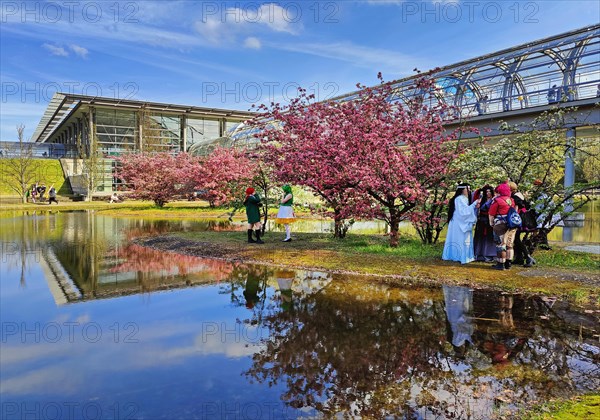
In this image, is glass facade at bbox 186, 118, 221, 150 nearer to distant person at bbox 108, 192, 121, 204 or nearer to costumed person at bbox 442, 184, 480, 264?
distant person at bbox 108, 192, 121, 204

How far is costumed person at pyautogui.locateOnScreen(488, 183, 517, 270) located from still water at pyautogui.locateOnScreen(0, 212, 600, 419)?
2.00 meters

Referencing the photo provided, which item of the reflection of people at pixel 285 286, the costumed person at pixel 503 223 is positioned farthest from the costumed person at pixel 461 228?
the reflection of people at pixel 285 286

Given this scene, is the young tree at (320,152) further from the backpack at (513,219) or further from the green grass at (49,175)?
the green grass at (49,175)

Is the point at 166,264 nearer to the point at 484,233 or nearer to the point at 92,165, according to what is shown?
the point at 484,233

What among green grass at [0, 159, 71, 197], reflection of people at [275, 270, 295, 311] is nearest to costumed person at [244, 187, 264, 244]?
reflection of people at [275, 270, 295, 311]

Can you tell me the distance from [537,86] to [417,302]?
19.9 m

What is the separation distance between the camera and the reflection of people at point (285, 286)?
698 centimetres

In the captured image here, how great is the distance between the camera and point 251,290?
26.3 feet

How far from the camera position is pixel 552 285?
795 cm

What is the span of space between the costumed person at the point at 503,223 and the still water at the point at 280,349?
6.57 ft

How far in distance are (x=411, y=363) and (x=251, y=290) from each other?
4020mm

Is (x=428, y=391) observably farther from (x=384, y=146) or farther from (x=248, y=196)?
(x=248, y=196)

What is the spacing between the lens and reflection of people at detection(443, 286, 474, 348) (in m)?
5.40

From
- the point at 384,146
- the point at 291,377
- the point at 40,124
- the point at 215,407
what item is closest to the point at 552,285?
the point at 384,146
